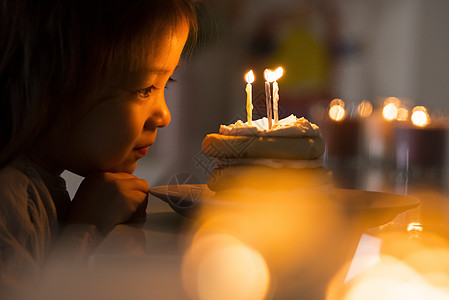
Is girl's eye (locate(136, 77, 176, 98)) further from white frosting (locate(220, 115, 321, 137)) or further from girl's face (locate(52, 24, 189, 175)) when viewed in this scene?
white frosting (locate(220, 115, 321, 137))

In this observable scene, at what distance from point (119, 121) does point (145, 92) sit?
2.1 inches

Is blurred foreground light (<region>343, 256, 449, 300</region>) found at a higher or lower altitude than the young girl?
lower

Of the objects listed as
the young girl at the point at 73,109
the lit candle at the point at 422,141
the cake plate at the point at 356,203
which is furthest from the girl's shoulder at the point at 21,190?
the lit candle at the point at 422,141

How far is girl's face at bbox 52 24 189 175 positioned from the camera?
0.50 metres

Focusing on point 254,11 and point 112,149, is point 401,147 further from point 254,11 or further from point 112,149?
point 254,11

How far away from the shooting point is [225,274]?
36 centimetres

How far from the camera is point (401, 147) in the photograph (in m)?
1.65

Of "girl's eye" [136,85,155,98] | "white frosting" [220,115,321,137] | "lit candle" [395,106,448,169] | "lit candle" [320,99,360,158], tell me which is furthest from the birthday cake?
"lit candle" [320,99,360,158]

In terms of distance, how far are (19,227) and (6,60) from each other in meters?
0.16

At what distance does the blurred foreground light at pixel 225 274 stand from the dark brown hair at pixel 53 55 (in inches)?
8.2

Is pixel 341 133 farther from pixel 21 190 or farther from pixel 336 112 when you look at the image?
pixel 21 190

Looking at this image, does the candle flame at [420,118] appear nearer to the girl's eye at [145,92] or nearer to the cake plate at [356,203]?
the cake plate at [356,203]

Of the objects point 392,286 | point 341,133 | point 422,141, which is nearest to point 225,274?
point 392,286

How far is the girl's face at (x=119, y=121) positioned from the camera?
0.50 m
